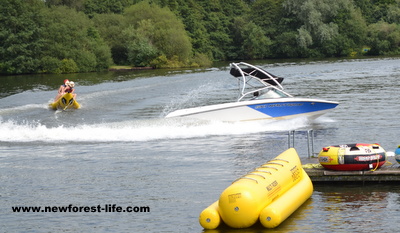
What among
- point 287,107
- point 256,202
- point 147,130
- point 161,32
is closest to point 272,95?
point 287,107

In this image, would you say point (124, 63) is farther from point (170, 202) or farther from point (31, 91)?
point (170, 202)

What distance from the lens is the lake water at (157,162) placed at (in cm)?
1728

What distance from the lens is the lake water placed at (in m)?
17.3

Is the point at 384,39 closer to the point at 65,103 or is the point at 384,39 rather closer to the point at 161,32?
the point at 161,32

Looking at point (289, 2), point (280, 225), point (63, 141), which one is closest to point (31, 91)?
point (63, 141)

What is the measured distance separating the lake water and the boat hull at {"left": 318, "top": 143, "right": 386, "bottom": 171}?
2.13 ft

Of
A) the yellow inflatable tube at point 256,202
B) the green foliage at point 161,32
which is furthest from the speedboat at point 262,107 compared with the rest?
the green foliage at point 161,32

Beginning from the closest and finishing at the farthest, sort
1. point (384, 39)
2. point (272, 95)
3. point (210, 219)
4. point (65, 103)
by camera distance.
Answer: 1. point (210, 219)
2. point (272, 95)
3. point (65, 103)
4. point (384, 39)

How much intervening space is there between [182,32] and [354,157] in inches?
3351

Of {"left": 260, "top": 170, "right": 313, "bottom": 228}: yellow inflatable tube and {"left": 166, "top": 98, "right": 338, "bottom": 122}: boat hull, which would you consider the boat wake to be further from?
{"left": 260, "top": 170, "right": 313, "bottom": 228}: yellow inflatable tube

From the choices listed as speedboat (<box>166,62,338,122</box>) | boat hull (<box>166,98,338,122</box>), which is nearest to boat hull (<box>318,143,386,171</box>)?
speedboat (<box>166,62,338,122</box>)

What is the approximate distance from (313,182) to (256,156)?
4697mm

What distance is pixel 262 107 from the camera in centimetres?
3056

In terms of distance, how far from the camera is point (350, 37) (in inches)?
4589
